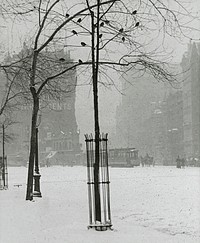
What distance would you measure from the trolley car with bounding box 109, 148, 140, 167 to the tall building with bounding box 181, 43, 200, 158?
23.5 meters

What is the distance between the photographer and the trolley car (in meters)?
69.3

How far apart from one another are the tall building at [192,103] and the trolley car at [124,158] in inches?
924

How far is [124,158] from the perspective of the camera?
7050 centimetres

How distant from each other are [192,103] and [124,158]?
111ft

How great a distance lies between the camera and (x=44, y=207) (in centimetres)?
1406

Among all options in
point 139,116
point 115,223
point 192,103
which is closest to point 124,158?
point 192,103

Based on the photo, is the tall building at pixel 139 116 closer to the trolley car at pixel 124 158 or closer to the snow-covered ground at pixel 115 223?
the trolley car at pixel 124 158

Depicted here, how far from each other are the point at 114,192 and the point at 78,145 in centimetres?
7744

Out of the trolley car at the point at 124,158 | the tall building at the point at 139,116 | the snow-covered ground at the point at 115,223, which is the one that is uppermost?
the tall building at the point at 139,116

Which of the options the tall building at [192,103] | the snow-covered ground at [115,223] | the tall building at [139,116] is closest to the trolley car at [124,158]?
the tall building at [192,103]

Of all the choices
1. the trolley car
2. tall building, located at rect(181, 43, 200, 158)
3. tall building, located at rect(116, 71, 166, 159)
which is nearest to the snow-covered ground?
the trolley car

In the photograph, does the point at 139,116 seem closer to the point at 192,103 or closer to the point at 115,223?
the point at 192,103

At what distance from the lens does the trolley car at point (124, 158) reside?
2729 inches

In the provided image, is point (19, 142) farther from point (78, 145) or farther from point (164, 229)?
point (164, 229)
